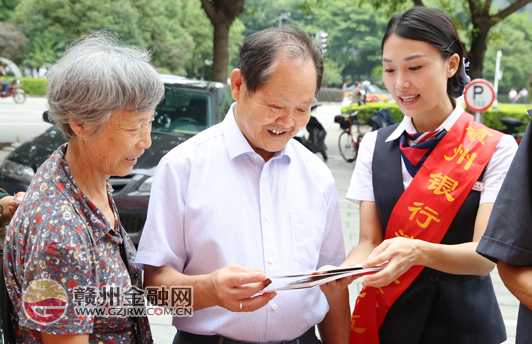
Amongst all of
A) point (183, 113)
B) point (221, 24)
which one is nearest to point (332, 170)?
point (221, 24)

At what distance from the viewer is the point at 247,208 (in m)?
1.71

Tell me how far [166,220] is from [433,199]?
0.92 m

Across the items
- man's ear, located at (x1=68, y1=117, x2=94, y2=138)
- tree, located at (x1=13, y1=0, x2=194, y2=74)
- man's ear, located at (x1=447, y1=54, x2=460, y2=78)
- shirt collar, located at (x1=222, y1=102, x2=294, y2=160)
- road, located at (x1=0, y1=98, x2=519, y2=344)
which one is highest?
tree, located at (x1=13, y1=0, x2=194, y2=74)

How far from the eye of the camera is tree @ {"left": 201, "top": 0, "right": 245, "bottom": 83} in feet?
31.2

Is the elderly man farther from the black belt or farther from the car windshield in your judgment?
the car windshield

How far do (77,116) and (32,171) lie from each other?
4.15 metres

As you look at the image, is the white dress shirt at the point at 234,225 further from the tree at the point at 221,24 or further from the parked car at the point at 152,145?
the tree at the point at 221,24

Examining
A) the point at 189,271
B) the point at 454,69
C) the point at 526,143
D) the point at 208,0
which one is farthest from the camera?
the point at 208,0

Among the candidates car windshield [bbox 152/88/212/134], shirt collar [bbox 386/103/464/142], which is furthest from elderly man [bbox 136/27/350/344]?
car windshield [bbox 152/88/212/134]

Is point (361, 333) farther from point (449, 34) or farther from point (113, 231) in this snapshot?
point (449, 34)

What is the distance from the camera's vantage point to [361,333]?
193 cm

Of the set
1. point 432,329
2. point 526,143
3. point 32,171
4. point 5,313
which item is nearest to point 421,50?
point 526,143

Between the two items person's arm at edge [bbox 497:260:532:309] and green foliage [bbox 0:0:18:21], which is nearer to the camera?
person's arm at edge [bbox 497:260:532:309]

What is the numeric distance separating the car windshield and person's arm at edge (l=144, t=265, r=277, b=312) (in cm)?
440
